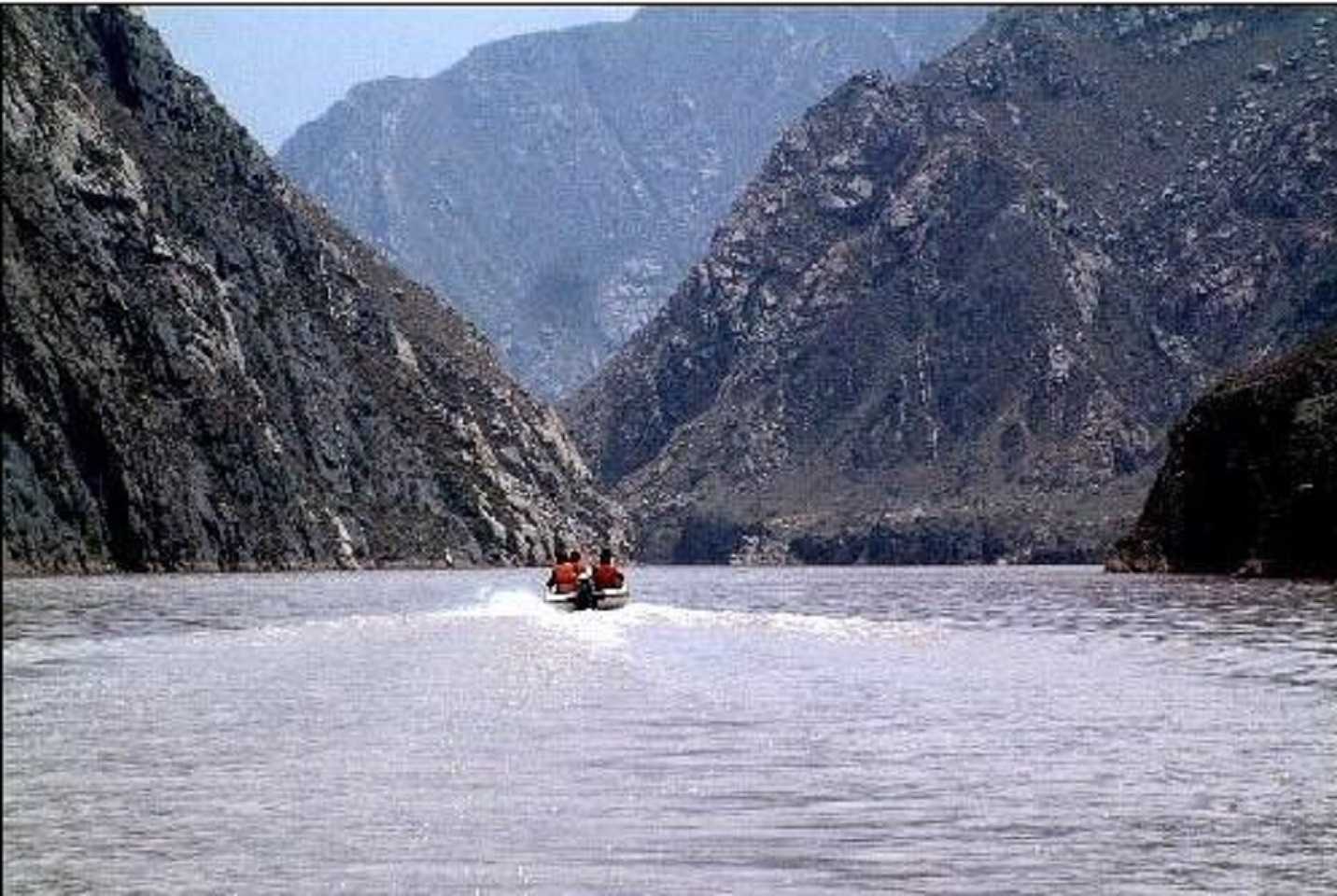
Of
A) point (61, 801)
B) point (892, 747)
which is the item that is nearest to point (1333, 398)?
point (892, 747)

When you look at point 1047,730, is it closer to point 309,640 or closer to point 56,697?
point 56,697

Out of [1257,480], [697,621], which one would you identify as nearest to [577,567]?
[697,621]

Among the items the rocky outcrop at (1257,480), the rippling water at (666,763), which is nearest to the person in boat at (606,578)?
the rippling water at (666,763)

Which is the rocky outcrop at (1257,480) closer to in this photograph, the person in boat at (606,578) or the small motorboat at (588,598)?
the person in boat at (606,578)

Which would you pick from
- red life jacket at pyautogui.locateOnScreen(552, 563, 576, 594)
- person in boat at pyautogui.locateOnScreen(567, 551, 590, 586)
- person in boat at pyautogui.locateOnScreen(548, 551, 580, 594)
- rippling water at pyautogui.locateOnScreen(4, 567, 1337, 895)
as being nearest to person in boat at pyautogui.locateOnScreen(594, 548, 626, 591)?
person in boat at pyautogui.locateOnScreen(567, 551, 590, 586)

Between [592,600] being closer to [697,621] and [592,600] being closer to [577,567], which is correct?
[577,567]
